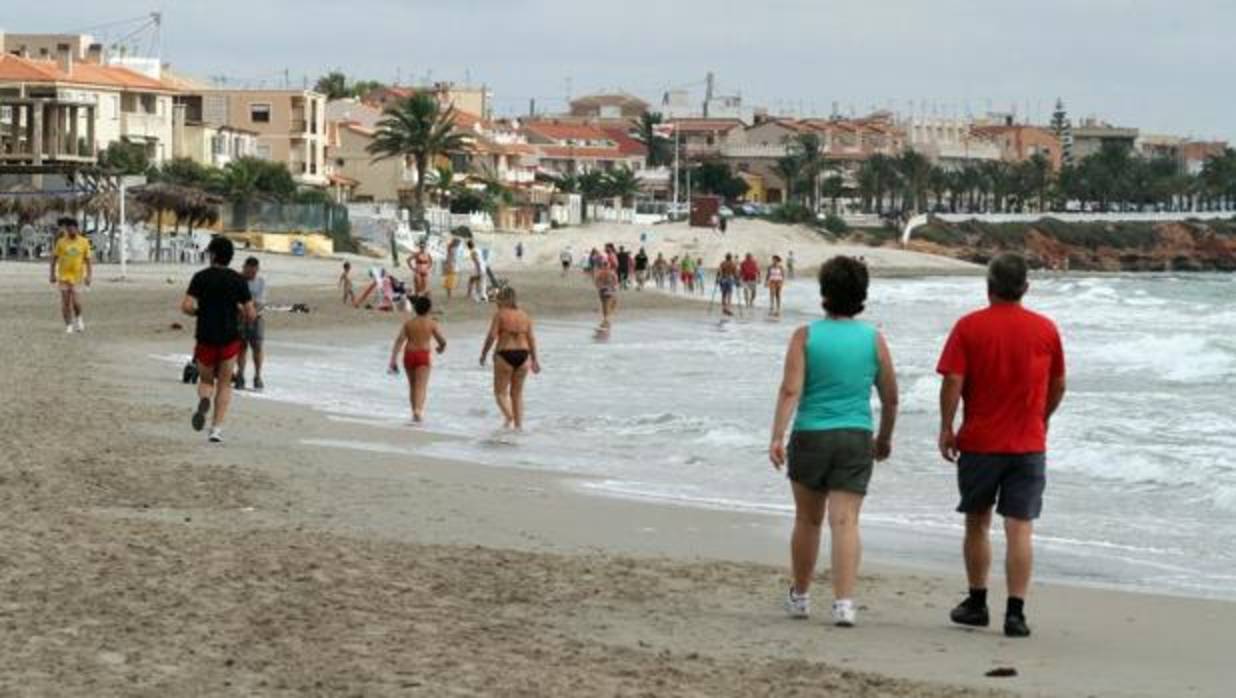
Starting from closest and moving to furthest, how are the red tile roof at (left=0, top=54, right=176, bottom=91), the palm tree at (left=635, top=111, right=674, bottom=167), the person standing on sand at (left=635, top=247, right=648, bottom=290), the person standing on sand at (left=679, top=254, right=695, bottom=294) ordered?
the person standing on sand at (left=635, top=247, right=648, bottom=290), the person standing on sand at (left=679, top=254, right=695, bottom=294), the red tile roof at (left=0, top=54, right=176, bottom=91), the palm tree at (left=635, top=111, right=674, bottom=167)

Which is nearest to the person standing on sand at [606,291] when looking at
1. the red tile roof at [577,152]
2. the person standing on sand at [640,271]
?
the person standing on sand at [640,271]

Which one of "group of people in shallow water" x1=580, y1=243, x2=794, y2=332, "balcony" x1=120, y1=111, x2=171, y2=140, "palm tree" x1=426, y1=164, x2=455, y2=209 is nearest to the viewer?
"group of people in shallow water" x1=580, y1=243, x2=794, y2=332

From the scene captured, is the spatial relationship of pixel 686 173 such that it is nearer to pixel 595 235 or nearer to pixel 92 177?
pixel 595 235

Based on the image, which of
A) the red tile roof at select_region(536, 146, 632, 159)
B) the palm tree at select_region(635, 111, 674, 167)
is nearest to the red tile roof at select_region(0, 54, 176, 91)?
the red tile roof at select_region(536, 146, 632, 159)

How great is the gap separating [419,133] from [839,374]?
82511 mm

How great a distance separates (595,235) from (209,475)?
79.8m

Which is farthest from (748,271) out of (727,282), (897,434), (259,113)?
(259,113)

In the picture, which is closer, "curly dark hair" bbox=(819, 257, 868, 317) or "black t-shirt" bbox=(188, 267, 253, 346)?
"curly dark hair" bbox=(819, 257, 868, 317)

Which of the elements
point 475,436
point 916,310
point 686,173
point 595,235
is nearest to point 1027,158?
point 686,173

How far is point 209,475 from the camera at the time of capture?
40.1 feet

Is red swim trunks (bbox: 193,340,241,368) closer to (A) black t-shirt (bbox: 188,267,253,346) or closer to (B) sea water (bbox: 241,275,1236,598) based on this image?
(A) black t-shirt (bbox: 188,267,253,346)

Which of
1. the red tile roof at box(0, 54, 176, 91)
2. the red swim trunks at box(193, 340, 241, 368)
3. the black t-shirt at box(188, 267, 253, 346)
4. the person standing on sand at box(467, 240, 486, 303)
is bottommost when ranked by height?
the person standing on sand at box(467, 240, 486, 303)

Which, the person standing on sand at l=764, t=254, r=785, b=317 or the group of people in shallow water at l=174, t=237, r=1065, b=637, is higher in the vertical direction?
the group of people in shallow water at l=174, t=237, r=1065, b=637

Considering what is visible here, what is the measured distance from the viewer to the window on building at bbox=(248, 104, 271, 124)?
94.8 metres
